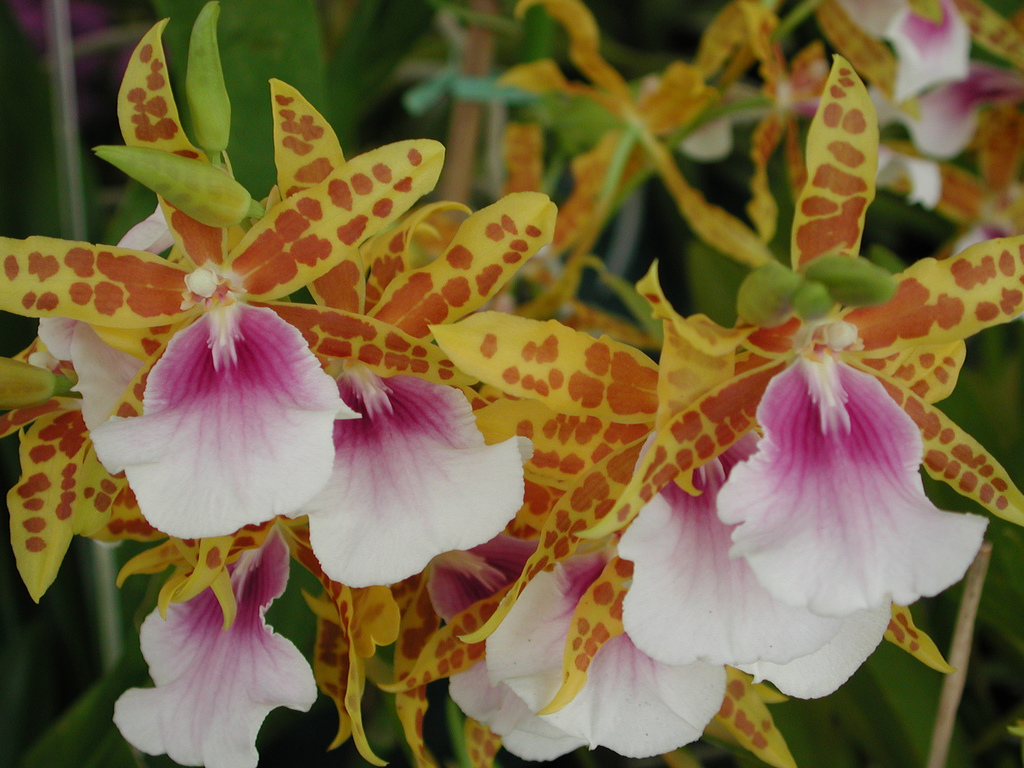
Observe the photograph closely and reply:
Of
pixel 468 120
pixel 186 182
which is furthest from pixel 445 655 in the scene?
pixel 468 120

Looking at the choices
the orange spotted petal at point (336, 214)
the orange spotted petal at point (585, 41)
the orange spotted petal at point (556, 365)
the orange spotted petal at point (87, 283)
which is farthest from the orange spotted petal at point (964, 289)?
the orange spotted petal at point (585, 41)

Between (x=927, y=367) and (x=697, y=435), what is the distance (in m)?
0.16

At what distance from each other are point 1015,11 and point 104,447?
4.06ft

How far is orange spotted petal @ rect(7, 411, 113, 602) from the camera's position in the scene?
1.57ft

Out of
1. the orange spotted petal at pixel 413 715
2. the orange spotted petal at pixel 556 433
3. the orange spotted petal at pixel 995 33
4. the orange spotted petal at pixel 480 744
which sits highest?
the orange spotted petal at pixel 995 33

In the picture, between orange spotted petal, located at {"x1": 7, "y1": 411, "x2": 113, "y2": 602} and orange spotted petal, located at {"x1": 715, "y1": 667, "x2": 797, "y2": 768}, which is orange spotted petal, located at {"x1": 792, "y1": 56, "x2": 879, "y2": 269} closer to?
orange spotted petal, located at {"x1": 715, "y1": 667, "x2": 797, "y2": 768}

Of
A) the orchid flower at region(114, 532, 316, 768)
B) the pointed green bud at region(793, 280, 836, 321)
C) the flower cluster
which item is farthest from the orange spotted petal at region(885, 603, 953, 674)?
the orchid flower at region(114, 532, 316, 768)

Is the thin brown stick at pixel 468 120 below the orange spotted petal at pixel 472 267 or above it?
below

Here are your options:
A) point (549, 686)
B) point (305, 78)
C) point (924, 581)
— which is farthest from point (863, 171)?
point (305, 78)

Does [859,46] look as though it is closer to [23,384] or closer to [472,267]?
[472,267]

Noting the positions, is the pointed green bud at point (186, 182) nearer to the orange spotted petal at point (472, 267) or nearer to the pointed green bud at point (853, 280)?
the orange spotted petal at point (472, 267)

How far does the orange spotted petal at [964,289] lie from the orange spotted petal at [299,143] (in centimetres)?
28

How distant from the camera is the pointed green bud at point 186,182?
36cm

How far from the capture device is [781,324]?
42 cm
